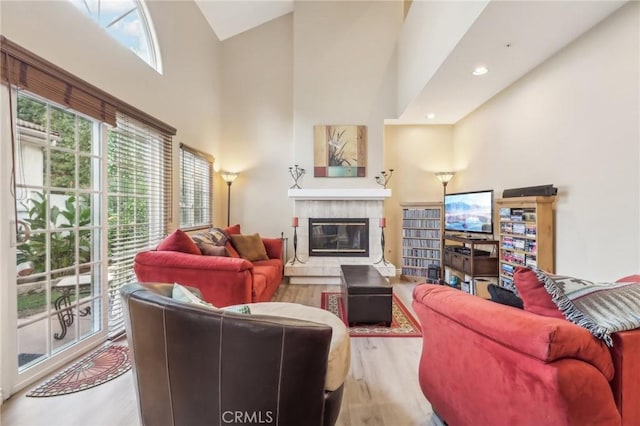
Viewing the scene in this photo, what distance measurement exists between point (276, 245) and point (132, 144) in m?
2.12

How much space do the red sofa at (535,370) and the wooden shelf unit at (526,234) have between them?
182cm

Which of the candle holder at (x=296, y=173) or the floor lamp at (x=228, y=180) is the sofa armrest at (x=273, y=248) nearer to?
the candle holder at (x=296, y=173)

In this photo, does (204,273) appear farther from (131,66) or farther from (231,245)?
(131,66)

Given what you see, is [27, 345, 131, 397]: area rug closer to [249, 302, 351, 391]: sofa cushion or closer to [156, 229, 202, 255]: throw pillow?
[156, 229, 202, 255]: throw pillow

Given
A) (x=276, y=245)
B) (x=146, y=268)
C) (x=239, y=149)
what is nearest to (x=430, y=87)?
(x=276, y=245)

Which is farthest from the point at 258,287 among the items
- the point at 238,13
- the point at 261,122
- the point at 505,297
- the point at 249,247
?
the point at 238,13

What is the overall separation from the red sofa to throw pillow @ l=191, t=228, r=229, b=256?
2.40 meters

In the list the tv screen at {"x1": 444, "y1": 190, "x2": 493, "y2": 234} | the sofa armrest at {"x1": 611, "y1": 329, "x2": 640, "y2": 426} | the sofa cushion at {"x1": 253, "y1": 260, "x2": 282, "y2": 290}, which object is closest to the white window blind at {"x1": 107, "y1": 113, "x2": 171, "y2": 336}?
the sofa cushion at {"x1": 253, "y1": 260, "x2": 282, "y2": 290}

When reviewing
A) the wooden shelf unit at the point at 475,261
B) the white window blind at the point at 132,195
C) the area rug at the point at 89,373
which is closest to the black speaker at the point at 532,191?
the wooden shelf unit at the point at 475,261

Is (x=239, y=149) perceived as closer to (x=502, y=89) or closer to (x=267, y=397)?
(x=502, y=89)

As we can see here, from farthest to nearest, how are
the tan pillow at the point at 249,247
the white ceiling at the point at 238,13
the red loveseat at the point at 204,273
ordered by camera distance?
the white ceiling at the point at 238,13, the tan pillow at the point at 249,247, the red loveseat at the point at 204,273

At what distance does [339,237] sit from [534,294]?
146 inches

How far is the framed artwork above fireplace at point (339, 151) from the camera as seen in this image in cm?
480

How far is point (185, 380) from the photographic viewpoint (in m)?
1.01
